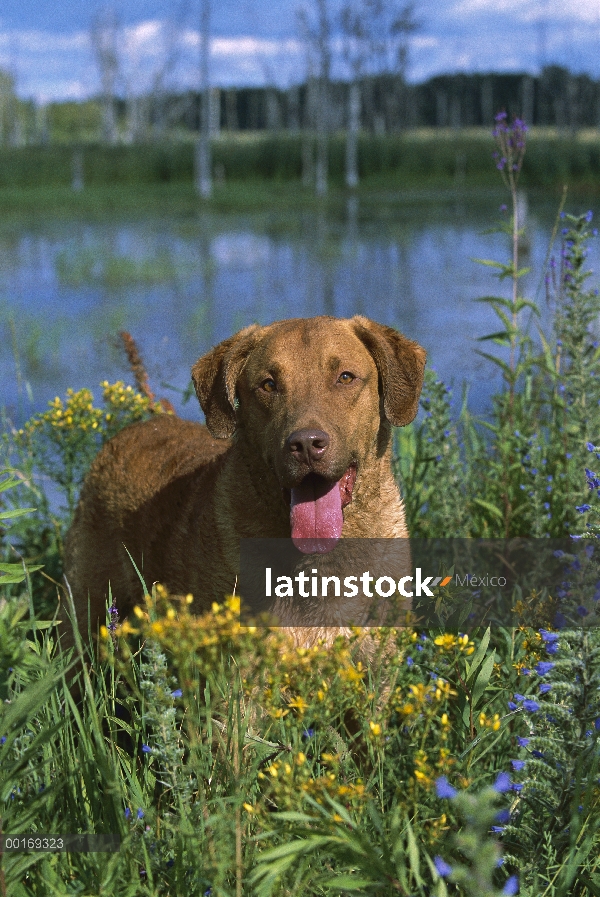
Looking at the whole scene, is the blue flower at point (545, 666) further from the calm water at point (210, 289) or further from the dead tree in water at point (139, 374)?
the dead tree in water at point (139, 374)

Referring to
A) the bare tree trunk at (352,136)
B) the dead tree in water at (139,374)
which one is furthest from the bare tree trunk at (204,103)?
the dead tree in water at (139,374)

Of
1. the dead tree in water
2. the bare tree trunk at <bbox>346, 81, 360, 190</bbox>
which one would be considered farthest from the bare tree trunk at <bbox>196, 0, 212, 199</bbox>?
the dead tree in water

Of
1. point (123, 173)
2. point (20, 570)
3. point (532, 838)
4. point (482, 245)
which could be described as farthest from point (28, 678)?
point (123, 173)

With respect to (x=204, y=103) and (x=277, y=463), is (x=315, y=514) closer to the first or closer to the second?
(x=277, y=463)

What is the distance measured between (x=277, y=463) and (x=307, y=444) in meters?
0.18

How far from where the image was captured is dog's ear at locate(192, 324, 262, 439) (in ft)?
11.9

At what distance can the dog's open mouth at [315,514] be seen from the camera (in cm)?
321

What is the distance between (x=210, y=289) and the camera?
1366cm

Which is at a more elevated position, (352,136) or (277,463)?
(352,136)

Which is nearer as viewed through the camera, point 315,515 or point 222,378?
point 315,515

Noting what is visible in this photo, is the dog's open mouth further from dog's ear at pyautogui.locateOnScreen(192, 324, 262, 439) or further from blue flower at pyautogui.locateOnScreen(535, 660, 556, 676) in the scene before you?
blue flower at pyautogui.locateOnScreen(535, 660, 556, 676)

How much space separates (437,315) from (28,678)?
961 cm

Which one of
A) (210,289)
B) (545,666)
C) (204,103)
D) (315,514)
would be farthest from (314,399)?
(204,103)

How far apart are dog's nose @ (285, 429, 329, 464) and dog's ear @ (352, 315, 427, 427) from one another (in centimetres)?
58
